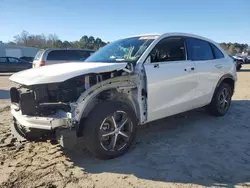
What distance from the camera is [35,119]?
134 inches

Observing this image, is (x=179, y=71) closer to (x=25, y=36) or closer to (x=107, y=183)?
(x=107, y=183)

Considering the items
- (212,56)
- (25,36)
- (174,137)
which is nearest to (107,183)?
(174,137)

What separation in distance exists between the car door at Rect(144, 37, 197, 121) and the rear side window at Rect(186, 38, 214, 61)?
0.18m

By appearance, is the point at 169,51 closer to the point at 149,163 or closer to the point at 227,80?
the point at 149,163

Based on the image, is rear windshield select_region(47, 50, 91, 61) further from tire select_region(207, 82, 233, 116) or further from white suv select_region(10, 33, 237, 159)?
tire select_region(207, 82, 233, 116)

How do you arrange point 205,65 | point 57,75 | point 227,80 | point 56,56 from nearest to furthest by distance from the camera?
point 57,75 < point 205,65 < point 227,80 < point 56,56

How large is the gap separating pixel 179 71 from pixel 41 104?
2450mm

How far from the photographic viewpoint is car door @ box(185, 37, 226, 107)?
5.08 m

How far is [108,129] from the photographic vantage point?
12.3ft

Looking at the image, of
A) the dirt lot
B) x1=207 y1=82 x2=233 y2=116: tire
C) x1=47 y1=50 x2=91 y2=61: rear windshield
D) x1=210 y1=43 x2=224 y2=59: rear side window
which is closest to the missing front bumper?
the dirt lot

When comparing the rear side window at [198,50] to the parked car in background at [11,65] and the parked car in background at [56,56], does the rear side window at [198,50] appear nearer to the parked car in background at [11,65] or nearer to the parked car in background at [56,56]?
the parked car in background at [56,56]

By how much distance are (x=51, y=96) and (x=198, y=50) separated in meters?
3.18

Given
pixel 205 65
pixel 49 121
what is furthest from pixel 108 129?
pixel 205 65

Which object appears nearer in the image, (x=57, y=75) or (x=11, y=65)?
(x=57, y=75)
